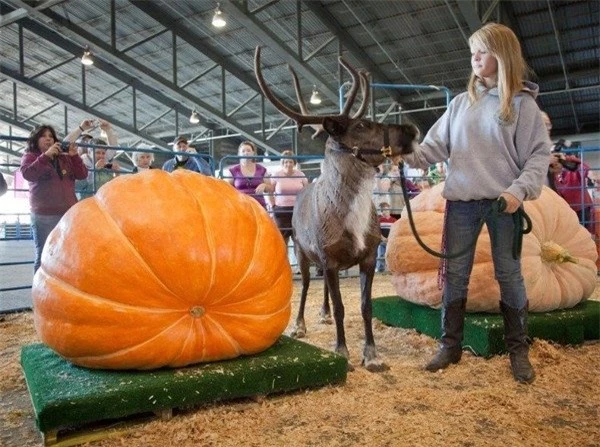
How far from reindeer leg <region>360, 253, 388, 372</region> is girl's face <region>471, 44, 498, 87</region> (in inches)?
48.5

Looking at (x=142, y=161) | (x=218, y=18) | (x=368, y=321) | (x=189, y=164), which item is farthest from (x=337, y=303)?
(x=218, y=18)

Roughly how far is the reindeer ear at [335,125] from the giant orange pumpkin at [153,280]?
35.6 inches

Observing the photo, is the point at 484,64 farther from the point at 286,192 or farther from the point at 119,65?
A: the point at 119,65

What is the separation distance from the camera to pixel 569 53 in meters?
13.1

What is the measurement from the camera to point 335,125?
3127mm

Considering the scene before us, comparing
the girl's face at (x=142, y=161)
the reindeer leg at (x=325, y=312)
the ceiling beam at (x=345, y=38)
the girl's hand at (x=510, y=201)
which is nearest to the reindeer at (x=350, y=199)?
the girl's hand at (x=510, y=201)

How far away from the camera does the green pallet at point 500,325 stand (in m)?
3.11

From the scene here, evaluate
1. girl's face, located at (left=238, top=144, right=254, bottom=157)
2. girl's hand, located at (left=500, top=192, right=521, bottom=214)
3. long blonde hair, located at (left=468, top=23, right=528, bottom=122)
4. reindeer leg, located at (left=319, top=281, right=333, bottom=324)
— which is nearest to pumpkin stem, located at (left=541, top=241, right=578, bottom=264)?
girl's hand, located at (left=500, top=192, right=521, bottom=214)

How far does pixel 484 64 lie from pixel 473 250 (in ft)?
3.40

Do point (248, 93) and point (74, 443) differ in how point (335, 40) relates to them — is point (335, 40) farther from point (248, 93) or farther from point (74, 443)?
point (74, 443)

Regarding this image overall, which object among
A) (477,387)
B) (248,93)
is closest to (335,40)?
(248,93)

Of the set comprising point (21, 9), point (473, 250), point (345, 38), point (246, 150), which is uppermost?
point (21, 9)

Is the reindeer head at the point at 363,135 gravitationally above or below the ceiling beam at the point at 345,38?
below

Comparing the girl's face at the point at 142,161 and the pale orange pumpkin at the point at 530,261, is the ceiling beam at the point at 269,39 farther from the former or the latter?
the pale orange pumpkin at the point at 530,261
